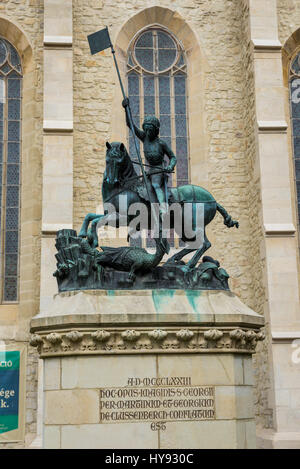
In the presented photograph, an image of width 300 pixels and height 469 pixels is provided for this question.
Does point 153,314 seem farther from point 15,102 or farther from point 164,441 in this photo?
point 15,102

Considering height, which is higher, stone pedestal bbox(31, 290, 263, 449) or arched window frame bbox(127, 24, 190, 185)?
arched window frame bbox(127, 24, 190, 185)

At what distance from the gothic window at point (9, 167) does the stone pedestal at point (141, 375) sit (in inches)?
377

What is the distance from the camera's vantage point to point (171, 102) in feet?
59.7

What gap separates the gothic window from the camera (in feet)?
55.3

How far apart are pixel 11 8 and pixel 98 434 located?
13524mm

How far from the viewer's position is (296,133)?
18125mm

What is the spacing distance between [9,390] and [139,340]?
9366mm

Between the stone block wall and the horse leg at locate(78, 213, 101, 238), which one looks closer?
the horse leg at locate(78, 213, 101, 238)

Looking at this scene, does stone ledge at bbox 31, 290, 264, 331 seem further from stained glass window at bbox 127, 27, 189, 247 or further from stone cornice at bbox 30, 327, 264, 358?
stained glass window at bbox 127, 27, 189, 247

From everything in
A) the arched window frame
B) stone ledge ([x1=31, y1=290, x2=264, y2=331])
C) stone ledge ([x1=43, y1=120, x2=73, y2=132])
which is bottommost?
stone ledge ([x1=31, y1=290, x2=264, y2=331])

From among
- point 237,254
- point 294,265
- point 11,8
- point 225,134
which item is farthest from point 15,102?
point 294,265

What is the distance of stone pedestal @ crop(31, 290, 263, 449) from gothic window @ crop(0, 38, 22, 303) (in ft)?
31.4

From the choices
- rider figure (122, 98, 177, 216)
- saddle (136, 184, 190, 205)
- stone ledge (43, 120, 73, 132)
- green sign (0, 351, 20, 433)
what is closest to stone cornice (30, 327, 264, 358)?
saddle (136, 184, 190, 205)

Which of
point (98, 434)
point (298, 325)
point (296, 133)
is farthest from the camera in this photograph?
point (296, 133)
